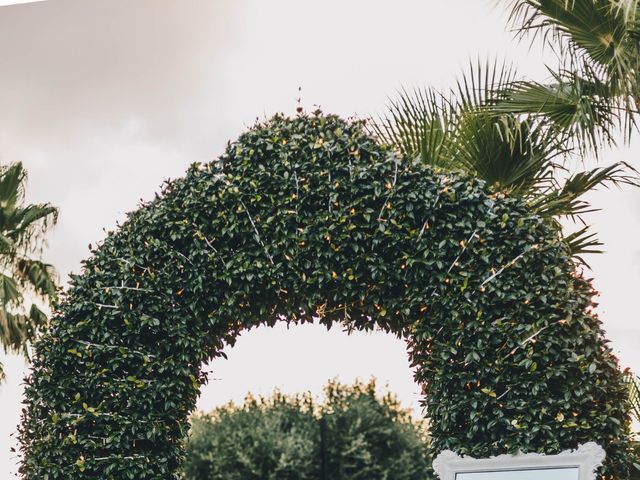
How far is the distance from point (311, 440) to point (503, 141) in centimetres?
1353

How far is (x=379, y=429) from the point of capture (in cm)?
1798

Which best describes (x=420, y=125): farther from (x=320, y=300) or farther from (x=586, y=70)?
(x=320, y=300)

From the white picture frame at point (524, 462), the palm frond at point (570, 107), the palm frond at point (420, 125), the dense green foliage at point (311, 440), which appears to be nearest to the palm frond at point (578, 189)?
the palm frond at point (570, 107)

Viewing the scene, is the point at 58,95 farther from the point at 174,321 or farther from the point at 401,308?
the point at 401,308

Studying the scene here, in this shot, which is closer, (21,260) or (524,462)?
(524,462)

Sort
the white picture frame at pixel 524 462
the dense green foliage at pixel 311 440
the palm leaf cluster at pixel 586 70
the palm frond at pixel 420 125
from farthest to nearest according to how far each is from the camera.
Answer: the dense green foliage at pixel 311 440 → the palm frond at pixel 420 125 → the palm leaf cluster at pixel 586 70 → the white picture frame at pixel 524 462

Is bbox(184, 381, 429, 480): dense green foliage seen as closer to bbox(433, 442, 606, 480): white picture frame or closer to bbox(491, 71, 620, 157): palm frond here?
bbox(491, 71, 620, 157): palm frond

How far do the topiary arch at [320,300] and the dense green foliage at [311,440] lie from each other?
1273 cm

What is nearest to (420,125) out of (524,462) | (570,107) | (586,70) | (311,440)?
(570,107)

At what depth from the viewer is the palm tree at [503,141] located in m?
5.44

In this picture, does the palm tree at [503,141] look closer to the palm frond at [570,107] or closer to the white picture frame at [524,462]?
the palm frond at [570,107]

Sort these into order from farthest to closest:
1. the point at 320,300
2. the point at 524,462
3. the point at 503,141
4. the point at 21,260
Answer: the point at 21,260
the point at 503,141
the point at 320,300
the point at 524,462

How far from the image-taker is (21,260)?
8203 mm

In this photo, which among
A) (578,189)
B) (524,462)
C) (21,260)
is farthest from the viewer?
(21,260)
